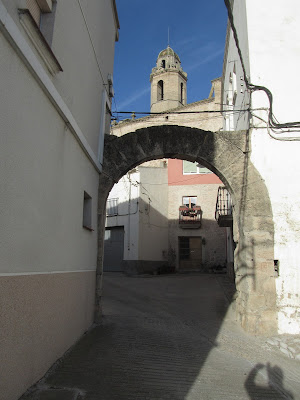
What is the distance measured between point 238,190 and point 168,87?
26.2 meters

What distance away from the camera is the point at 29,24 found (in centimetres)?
308

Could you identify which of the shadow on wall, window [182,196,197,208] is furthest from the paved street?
window [182,196,197,208]

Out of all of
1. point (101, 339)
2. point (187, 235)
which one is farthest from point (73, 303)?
point (187, 235)

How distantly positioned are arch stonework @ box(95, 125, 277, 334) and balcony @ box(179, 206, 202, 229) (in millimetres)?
12323

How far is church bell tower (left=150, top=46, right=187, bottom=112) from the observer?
98.7ft

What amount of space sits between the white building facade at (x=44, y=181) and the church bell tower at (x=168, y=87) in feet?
81.6

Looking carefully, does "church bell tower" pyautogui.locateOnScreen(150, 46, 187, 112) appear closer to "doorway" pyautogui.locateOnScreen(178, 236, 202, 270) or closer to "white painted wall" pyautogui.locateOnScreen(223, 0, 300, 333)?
"doorway" pyautogui.locateOnScreen(178, 236, 202, 270)

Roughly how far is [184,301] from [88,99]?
6135 mm

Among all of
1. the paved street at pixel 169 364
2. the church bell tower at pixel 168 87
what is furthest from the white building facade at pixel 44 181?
the church bell tower at pixel 168 87

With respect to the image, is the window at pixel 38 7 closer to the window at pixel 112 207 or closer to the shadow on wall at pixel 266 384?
the shadow on wall at pixel 266 384

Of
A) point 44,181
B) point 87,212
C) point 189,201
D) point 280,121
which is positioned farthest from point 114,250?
point 44,181

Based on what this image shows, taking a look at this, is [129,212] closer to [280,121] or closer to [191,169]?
[191,169]

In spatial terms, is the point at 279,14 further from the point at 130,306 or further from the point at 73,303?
the point at 130,306

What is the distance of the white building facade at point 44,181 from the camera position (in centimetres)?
280
